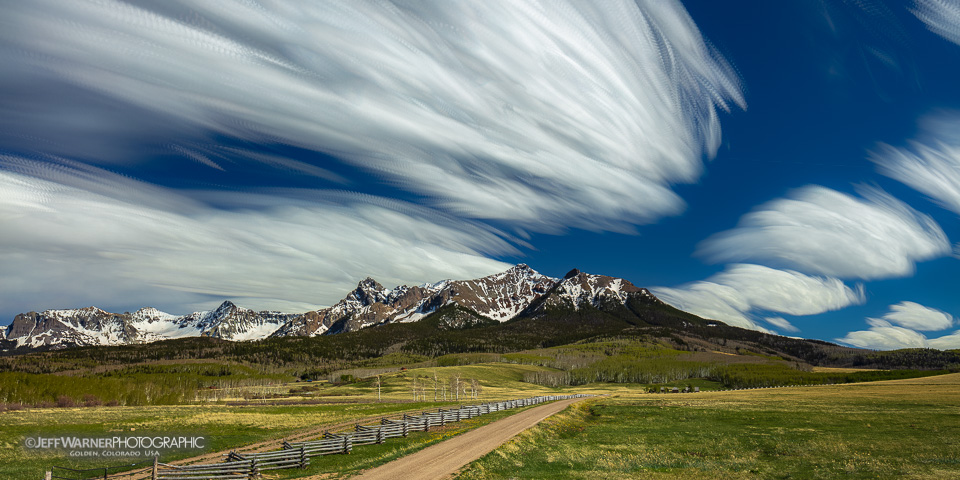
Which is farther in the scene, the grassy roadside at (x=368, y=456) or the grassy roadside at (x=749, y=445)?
the grassy roadside at (x=368, y=456)

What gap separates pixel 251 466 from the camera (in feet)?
92.3

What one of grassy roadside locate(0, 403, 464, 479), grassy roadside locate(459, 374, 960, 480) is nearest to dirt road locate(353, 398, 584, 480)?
grassy roadside locate(459, 374, 960, 480)

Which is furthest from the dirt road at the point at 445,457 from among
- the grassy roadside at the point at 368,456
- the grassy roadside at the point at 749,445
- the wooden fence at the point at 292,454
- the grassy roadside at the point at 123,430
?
the grassy roadside at the point at 123,430

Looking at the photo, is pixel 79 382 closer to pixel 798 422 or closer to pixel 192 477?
pixel 192 477

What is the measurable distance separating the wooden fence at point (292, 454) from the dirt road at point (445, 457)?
6.37 meters

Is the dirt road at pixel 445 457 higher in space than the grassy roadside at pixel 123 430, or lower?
higher

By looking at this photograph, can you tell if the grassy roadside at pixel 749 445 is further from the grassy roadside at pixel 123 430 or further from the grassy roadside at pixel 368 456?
the grassy roadside at pixel 123 430

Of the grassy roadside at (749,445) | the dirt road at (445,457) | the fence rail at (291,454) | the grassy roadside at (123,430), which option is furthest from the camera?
the grassy roadside at (123,430)

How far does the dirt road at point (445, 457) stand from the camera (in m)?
26.9

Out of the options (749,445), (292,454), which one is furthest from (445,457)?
(749,445)

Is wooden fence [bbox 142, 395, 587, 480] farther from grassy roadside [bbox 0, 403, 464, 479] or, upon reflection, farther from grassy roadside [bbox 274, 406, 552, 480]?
grassy roadside [bbox 0, 403, 464, 479]

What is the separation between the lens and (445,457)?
105ft

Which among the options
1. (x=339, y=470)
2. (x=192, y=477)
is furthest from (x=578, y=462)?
(x=192, y=477)

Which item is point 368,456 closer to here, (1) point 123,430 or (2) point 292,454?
(2) point 292,454
